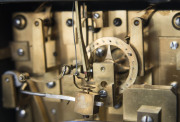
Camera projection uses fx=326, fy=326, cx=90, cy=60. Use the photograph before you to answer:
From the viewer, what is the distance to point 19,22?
4.44 ft

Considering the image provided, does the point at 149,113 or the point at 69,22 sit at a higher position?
the point at 69,22

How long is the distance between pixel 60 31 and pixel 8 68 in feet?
0.94

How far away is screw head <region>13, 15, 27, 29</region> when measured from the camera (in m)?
1.35

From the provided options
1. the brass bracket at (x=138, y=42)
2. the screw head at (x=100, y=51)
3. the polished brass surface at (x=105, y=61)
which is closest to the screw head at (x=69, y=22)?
the polished brass surface at (x=105, y=61)

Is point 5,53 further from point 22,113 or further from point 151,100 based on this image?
point 151,100

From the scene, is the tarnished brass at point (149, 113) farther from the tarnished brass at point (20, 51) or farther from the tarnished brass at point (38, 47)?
the tarnished brass at point (20, 51)

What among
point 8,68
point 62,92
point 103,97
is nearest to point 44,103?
point 62,92

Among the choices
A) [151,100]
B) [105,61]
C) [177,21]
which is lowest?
A: [151,100]

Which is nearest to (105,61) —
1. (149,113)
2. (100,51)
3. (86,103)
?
(100,51)

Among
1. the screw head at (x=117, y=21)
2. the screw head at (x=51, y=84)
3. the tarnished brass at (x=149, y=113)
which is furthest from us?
the screw head at (x=51, y=84)

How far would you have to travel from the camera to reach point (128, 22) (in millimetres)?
1212

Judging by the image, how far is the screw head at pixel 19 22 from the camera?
1354 mm

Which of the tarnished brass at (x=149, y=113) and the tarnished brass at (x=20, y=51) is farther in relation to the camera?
the tarnished brass at (x=20, y=51)

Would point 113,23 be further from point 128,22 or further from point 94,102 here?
point 94,102
